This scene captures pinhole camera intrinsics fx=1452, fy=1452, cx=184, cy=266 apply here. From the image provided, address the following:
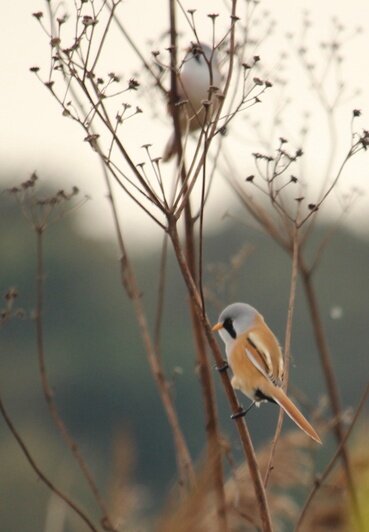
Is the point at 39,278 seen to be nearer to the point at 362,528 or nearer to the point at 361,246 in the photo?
the point at 362,528

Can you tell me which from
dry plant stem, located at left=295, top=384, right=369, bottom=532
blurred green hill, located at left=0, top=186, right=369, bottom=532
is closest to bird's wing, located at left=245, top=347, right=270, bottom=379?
dry plant stem, located at left=295, top=384, right=369, bottom=532

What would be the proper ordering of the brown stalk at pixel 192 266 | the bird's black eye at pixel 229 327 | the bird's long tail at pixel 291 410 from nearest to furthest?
1. the bird's long tail at pixel 291 410
2. the bird's black eye at pixel 229 327
3. the brown stalk at pixel 192 266

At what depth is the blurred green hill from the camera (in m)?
24.6

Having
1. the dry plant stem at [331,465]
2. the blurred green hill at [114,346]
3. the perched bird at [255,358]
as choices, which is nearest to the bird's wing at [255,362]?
the perched bird at [255,358]

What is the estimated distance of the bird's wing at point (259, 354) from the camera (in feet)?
6.69

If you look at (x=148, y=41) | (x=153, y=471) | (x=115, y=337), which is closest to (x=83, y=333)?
(x=115, y=337)

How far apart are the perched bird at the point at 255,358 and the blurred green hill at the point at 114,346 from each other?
19.3 metres

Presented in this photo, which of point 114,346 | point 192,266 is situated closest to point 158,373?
point 192,266

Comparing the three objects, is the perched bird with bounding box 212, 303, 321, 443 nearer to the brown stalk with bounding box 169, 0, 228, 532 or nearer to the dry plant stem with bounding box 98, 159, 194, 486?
the brown stalk with bounding box 169, 0, 228, 532

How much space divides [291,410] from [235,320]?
0.14 metres

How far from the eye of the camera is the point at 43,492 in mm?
21297

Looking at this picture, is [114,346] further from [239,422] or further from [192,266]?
[239,422]

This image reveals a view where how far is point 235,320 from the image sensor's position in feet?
6.53

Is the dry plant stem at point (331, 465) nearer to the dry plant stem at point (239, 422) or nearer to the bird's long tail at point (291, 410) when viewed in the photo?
the bird's long tail at point (291, 410)
